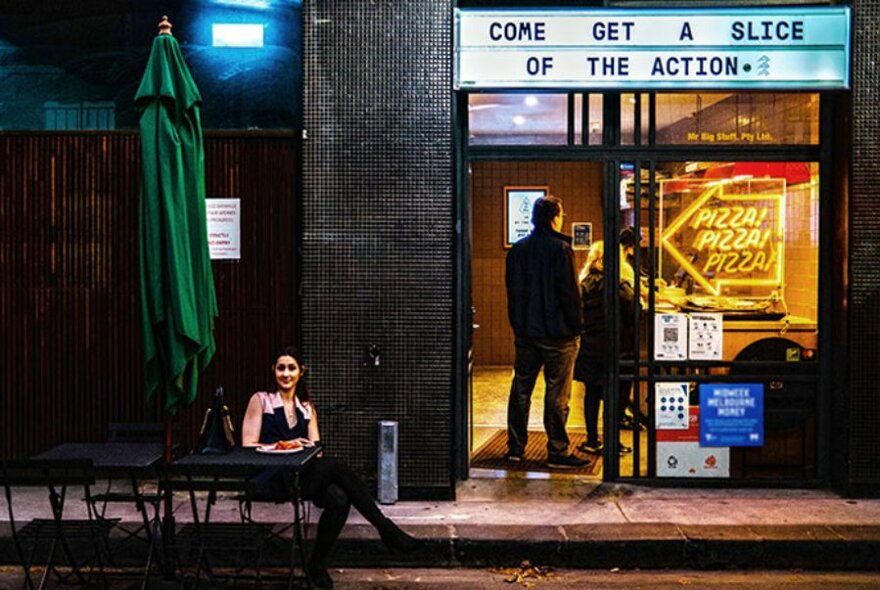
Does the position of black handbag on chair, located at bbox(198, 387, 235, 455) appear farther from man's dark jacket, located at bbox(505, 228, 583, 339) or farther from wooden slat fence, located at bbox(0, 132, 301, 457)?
man's dark jacket, located at bbox(505, 228, 583, 339)

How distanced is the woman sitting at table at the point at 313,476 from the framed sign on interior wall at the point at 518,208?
20.7ft

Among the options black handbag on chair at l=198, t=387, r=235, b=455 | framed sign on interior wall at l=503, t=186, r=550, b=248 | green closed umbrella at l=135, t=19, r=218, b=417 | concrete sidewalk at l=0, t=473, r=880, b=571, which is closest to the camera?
green closed umbrella at l=135, t=19, r=218, b=417

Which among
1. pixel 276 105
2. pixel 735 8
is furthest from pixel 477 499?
pixel 735 8

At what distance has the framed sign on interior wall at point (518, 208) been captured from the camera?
13822 mm

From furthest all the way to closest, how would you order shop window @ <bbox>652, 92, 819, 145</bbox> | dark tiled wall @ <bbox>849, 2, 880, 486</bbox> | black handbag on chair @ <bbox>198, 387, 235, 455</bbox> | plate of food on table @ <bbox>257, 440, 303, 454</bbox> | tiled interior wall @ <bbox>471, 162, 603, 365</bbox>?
tiled interior wall @ <bbox>471, 162, 603, 365</bbox> → shop window @ <bbox>652, 92, 819, 145</bbox> → dark tiled wall @ <bbox>849, 2, 880, 486</bbox> → plate of food on table @ <bbox>257, 440, 303, 454</bbox> → black handbag on chair @ <bbox>198, 387, 235, 455</bbox>

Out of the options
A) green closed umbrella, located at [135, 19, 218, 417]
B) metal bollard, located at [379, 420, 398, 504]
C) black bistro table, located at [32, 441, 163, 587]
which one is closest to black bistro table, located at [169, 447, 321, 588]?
black bistro table, located at [32, 441, 163, 587]

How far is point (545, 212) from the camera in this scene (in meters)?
9.96

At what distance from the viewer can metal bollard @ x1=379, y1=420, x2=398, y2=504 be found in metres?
8.68

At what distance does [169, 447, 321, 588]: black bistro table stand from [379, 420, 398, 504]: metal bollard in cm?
145

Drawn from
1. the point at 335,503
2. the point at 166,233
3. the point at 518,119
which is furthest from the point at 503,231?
the point at 166,233

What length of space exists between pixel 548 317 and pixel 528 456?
140cm

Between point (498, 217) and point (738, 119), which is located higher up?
point (738, 119)

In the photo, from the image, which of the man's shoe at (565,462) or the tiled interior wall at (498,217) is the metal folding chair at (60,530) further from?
the tiled interior wall at (498,217)

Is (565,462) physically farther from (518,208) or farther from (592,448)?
(518,208)
